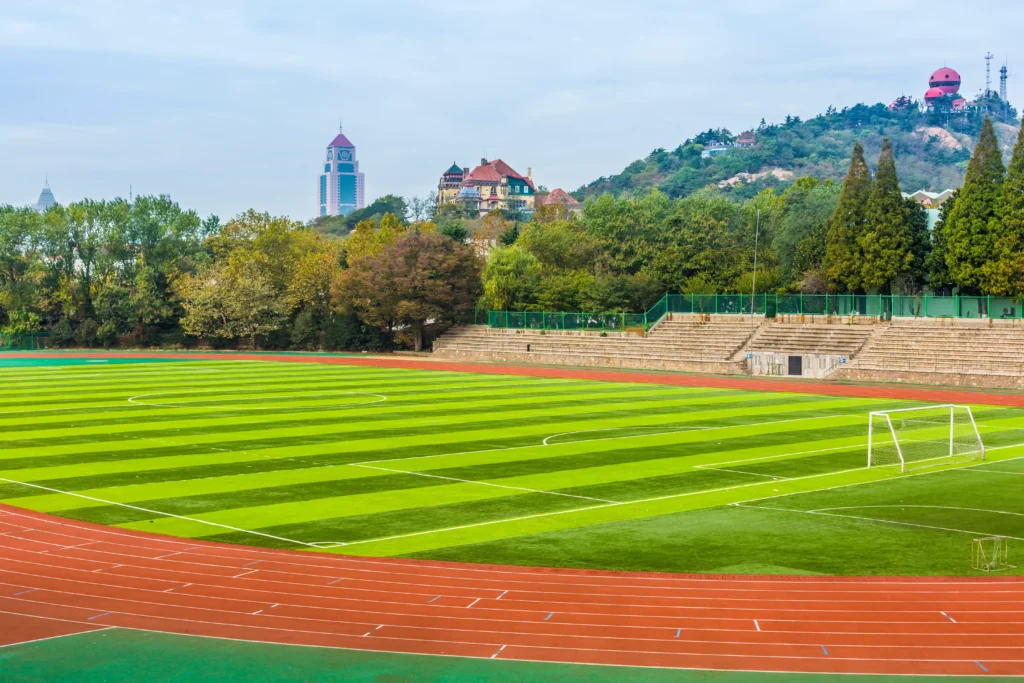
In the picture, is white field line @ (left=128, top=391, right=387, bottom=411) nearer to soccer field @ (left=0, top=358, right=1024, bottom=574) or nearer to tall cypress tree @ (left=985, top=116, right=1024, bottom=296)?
soccer field @ (left=0, top=358, right=1024, bottom=574)

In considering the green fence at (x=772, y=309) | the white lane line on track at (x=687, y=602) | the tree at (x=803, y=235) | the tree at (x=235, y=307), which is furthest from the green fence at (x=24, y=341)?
the white lane line on track at (x=687, y=602)

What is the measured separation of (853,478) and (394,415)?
50.8 feet

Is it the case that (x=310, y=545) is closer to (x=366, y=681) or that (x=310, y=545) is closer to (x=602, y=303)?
(x=366, y=681)

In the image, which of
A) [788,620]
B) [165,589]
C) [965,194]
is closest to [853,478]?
[788,620]

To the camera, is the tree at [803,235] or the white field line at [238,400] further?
the tree at [803,235]

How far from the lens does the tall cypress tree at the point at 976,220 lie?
2052 inches

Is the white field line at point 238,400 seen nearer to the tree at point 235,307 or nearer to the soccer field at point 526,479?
the soccer field at point 526,479

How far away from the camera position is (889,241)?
185ft

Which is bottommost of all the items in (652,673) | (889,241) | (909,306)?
(652,673)

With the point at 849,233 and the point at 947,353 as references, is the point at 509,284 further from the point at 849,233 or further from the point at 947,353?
the point at 947,353

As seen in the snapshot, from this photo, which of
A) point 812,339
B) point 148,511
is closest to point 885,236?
point 812,339

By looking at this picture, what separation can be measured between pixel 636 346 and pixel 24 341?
50771 millimetres

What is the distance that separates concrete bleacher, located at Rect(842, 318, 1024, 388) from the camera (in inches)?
1704

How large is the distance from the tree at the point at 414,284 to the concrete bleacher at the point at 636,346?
3237mm
